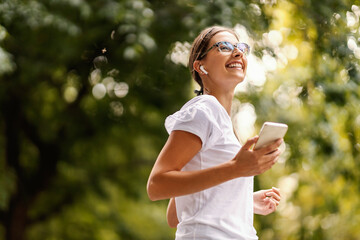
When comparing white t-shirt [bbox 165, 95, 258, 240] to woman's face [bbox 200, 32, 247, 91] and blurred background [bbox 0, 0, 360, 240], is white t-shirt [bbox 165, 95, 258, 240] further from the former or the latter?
blurred background [bbox 0, 0, 360, 240]

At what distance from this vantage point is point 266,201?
67.4 inches

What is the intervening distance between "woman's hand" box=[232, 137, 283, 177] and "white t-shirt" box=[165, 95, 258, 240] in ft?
0.47

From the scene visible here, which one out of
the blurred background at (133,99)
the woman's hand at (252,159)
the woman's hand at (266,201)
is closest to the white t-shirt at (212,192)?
the woman's hand at (252,159)

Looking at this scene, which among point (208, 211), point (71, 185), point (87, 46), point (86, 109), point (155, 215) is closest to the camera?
point (208, 211)

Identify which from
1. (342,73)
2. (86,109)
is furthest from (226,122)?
(86,109)

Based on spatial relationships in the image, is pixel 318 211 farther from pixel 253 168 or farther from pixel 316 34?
pixel 253 168

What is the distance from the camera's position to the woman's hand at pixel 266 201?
5.60 feet

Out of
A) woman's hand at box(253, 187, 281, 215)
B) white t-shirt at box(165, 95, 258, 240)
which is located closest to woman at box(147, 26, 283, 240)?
white t-shirt at box(165, 95, 258, 240)

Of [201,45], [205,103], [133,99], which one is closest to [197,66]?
[201,45]

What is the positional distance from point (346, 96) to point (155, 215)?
156 inches

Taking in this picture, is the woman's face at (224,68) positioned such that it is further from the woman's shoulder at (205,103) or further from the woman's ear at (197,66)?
the woman's shoulder at (205,103)

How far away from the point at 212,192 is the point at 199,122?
0.19 m

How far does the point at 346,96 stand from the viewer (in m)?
4.09

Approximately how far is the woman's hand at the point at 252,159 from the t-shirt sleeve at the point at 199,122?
14 cm
